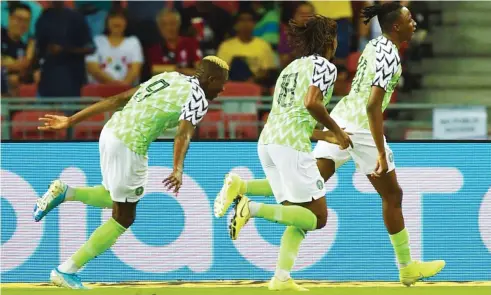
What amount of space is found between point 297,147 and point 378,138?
596mm

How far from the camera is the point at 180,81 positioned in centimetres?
1062

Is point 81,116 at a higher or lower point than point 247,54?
higher

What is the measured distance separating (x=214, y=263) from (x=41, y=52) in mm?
5068

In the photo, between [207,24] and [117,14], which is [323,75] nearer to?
[117,14]

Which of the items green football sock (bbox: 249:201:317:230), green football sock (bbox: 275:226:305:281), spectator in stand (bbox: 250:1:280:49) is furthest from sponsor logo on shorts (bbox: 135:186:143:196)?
spectator in stand (bbox: 250:1:280:49)

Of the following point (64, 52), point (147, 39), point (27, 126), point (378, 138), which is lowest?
point (27, 126)

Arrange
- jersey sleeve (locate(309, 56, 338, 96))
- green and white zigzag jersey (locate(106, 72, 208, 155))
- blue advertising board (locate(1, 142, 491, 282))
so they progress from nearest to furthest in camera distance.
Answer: jersey sleeve (locate(309, 56, 338, 96)) < green and white zigzag jersey (locate(106, 72, 208, 155)) < blue advertising board (locate(1, 142, 491, 282))

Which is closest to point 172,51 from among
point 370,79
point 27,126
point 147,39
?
point 147,39

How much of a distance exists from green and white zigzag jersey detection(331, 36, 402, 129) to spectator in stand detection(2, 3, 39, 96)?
618cm

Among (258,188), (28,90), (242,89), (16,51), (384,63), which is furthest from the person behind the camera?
(16,51)

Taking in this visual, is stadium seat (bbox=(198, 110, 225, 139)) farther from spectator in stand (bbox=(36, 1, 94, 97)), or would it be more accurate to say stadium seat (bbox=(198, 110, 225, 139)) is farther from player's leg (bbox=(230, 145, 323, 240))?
player's leg (bbox=(230, 145, 323, 240))

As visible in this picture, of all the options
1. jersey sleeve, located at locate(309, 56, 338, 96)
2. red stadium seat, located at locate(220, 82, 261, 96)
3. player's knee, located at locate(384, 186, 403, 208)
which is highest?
jersey sleeve, located at locate(309, 56, 338, 96)

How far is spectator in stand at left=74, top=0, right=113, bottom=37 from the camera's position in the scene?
1645cm

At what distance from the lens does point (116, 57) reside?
16.0 m
